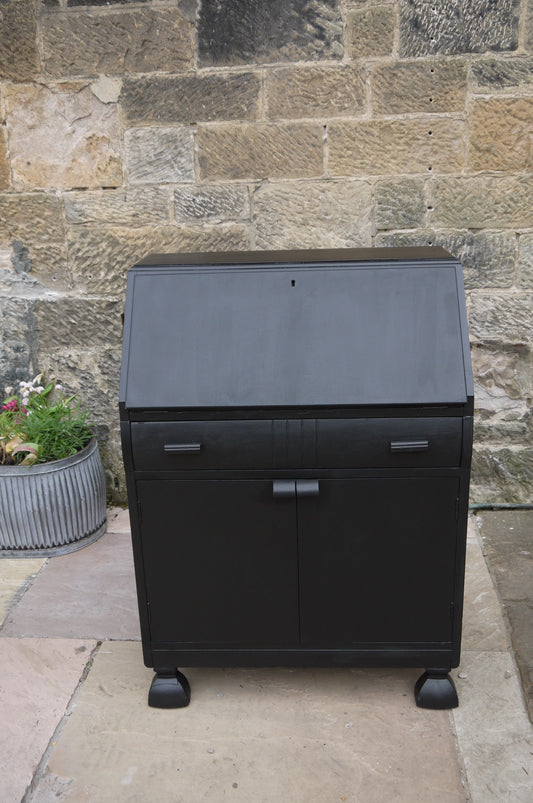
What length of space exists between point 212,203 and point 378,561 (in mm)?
2022

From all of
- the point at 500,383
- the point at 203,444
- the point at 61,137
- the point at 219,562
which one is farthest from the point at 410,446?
the point at 61,137

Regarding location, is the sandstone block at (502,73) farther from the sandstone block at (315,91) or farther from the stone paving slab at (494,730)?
the stone paving slab at (494,730)

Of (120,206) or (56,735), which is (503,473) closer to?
(120,206)

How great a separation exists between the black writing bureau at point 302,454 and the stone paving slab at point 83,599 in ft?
2.00

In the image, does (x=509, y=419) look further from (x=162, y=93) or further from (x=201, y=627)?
(x=162, y=93)

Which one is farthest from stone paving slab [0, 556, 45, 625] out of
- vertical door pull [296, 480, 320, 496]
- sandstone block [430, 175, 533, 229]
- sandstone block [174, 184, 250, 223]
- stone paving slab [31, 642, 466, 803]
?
sandstone block [430, 175, 533, 229]

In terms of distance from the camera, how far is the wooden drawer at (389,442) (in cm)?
230

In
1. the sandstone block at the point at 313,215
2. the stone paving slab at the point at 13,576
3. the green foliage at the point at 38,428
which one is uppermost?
the sandstone block at the point at 313,215

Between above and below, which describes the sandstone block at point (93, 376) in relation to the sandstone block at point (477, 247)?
below

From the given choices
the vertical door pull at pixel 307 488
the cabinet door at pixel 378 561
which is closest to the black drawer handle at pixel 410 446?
the cabinet door at pixel 378 561

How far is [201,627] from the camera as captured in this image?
2.55 meters

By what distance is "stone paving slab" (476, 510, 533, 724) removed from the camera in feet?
9.29

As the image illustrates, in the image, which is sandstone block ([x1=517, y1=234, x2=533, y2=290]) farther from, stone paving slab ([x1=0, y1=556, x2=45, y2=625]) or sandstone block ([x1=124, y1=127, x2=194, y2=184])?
stone paving slab ([x1=0, y1=556, x2=45, y2=625])

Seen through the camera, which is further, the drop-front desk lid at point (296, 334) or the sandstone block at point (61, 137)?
the sandstone block at point (61, 137)
